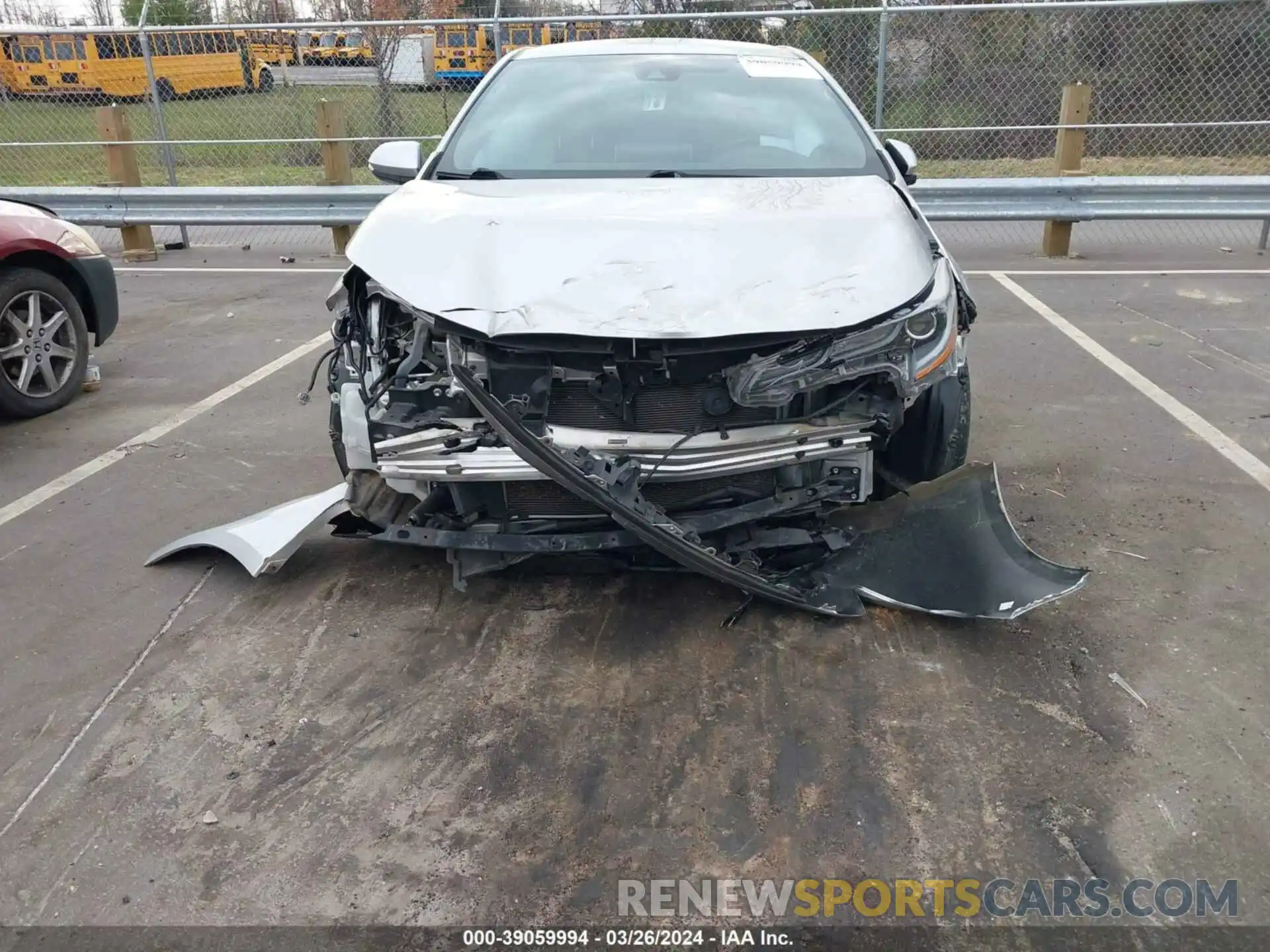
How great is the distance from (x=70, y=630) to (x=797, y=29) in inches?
387

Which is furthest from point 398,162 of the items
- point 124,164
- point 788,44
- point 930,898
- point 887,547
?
point 788,44

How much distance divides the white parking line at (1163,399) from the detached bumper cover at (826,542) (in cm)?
186

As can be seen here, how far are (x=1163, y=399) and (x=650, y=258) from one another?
3740 mm

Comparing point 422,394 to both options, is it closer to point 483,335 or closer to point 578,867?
point 483,335

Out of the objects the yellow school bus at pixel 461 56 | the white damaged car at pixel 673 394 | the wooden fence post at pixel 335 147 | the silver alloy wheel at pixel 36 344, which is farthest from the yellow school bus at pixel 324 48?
the white damaged car at pixel 673 394

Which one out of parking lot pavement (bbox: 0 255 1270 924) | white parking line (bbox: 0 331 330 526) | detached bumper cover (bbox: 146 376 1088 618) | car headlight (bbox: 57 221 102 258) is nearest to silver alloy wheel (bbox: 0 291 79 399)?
car headlight (bbox: 57 221 102 258)

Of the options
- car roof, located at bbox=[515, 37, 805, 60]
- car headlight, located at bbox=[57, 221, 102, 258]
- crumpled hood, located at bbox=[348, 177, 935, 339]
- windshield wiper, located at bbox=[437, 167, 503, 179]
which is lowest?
car headlight, located at bbox=[57, 221, 102, 258]

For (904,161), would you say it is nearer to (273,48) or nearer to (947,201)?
(947,201)

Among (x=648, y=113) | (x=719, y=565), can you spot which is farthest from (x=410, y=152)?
(x=719, y=565)

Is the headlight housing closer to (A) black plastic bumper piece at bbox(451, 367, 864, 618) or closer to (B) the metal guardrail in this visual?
(A) black plastic bumper piece at bbox(451, 367, 864, 618)

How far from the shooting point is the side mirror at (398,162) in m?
4.56

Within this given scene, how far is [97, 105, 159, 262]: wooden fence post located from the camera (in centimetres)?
1009

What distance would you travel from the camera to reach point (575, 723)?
→ 9.98ft

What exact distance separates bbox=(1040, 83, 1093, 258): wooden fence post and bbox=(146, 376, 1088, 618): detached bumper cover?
6575 mm
